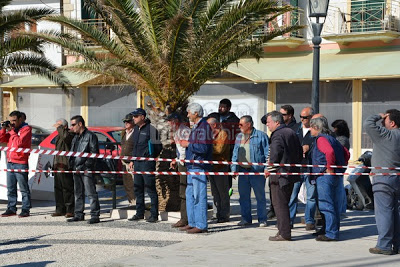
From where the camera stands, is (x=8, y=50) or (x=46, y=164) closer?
(x=46, y=164)

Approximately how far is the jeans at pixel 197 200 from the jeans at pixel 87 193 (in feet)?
5.70

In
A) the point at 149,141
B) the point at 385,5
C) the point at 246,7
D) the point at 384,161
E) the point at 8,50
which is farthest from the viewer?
the point at 385,5

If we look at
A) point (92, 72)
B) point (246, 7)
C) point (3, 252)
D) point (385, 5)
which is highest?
point (385, 5)

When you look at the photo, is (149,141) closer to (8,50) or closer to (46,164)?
(46,164)

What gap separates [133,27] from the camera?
540 inches

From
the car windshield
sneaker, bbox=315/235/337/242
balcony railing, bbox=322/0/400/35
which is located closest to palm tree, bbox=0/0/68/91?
the car windshield

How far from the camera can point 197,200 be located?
11.6 m

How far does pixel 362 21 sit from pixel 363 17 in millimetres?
419

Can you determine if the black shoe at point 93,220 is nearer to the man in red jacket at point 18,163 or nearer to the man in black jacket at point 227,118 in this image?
the man in red jacket at point 18,163

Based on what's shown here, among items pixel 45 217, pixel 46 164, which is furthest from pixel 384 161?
pixel 46 164

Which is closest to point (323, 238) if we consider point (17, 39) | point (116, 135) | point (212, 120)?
point (212, 120)

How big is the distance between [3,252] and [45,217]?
325 cm

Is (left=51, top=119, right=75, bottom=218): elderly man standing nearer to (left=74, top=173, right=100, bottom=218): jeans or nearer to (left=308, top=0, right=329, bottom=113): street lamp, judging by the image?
(left=74, top=173, right=100, bottom=218): jeans

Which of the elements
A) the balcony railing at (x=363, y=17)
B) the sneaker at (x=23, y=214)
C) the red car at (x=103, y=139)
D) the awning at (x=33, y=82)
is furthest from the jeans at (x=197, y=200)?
the awning at (x=33, y=82)
